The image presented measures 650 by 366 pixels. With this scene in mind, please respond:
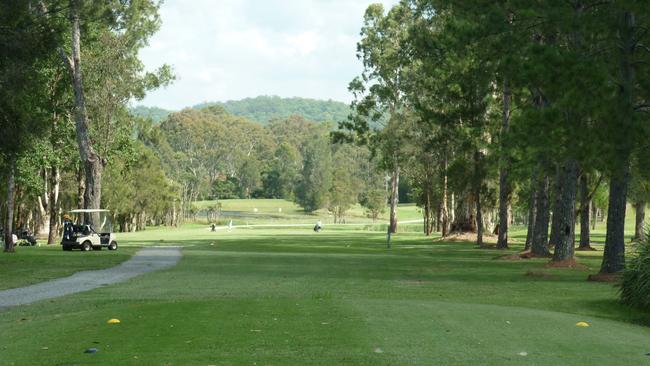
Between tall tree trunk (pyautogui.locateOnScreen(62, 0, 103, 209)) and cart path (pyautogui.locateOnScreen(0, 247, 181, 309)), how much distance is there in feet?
40.6

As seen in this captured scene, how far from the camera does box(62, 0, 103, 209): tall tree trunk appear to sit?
45000 mm


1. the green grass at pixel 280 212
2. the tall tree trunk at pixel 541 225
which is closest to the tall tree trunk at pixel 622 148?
the tall tree trunk at pixel 541 225

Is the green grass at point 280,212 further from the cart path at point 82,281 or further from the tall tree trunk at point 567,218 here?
the tall tree trunk at point 567,218

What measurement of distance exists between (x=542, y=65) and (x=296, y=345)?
1426cm

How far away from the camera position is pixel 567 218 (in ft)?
101

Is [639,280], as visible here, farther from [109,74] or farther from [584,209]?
[109,74]

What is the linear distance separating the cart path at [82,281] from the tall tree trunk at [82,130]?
12.4 metres

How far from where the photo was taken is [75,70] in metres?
45.2

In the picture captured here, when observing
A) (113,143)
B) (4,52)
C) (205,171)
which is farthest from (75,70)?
(205,171)

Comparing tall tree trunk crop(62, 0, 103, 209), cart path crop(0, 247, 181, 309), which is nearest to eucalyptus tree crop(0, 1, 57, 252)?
cart path crop(0, 247, 181, 309)

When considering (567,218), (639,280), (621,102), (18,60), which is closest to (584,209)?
(567,218)

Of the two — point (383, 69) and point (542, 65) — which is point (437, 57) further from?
point (383, 69)

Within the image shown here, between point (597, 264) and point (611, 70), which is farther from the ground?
point (611, 70)

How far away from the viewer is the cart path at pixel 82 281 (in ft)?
63.1
